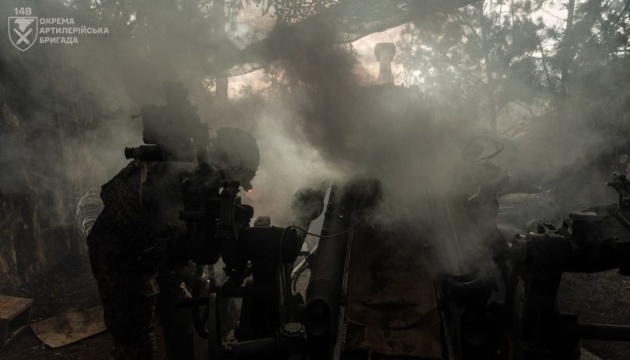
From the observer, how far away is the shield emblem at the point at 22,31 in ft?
29.1

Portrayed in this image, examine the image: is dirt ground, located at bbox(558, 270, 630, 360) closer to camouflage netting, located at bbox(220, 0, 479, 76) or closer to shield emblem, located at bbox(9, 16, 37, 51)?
camouflage netting, located at bbox(220, 0, 479, 76)

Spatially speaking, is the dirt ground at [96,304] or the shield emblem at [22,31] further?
the shield emblem at [22,31]

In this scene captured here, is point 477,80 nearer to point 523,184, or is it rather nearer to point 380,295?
point 523,184

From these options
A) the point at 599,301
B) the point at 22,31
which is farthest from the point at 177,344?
the point at 22,31

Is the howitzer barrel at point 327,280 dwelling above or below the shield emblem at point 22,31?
below

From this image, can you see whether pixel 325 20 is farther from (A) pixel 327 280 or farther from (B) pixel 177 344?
(B) pixel 177 344

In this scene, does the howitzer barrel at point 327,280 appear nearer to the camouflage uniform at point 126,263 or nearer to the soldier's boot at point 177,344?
the camouflage uniform at point 126,263

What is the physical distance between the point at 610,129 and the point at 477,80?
6896 millimetres

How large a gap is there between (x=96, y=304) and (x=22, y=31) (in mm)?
6290

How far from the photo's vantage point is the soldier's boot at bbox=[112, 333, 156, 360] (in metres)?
4.42

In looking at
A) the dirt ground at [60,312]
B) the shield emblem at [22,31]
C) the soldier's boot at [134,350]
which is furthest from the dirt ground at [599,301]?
the shield emblem at [22,31]

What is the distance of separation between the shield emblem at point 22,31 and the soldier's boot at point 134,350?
793 centimetres

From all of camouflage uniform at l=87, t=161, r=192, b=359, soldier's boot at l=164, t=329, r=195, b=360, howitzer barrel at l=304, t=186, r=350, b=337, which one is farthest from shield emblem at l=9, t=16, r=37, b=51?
howitzer barrel at l=304, t=186, r=350, b=337

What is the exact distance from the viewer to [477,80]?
16.4 metres
